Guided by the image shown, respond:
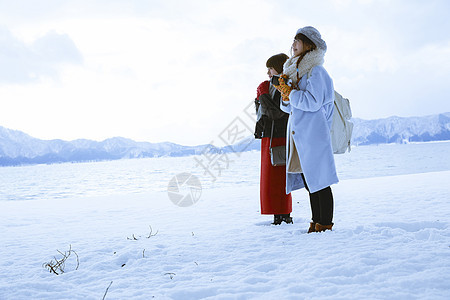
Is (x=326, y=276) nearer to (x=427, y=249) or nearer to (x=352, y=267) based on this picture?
(x=352, y=267)

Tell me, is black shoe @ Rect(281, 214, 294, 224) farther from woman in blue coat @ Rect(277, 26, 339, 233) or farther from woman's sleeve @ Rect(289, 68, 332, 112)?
woman's sleeve @ Rect(289, 68, 332, 112)

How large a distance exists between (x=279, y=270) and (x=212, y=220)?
86.1 inches

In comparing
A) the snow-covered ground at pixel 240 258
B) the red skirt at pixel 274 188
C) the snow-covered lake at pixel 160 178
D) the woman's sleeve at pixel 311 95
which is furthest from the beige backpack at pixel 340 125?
the snow-covered lake at pixel 160 178

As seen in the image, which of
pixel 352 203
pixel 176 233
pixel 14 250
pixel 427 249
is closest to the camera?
pixel 427 249

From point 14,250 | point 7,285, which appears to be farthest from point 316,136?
point 14,250

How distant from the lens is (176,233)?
341 centimetres

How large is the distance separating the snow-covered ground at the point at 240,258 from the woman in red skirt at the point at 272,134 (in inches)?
10.8

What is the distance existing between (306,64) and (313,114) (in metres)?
0.45

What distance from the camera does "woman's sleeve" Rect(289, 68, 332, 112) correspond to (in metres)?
2.63

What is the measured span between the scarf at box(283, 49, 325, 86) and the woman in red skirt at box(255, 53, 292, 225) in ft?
1.51

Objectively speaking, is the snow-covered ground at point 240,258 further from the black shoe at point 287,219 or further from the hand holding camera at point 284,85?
the hand holding camera at point 284,85

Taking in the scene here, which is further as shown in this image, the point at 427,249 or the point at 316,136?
the point at 316,136

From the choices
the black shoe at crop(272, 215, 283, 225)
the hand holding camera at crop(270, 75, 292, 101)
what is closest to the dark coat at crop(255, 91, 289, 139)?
the hand holding camera at crop(270, 75, 292, 101)

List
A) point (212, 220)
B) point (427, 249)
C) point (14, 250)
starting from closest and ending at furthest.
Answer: point (427, 249) < point (14, 250) < point (212, 220)
